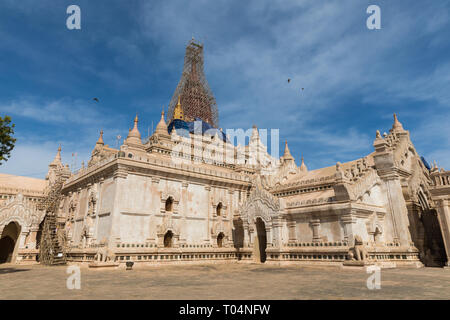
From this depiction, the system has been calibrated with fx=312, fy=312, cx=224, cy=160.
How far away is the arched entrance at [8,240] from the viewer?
30.8 meters

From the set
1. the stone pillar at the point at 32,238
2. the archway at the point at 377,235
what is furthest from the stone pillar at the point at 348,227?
the stone pillar at the point at 32,238

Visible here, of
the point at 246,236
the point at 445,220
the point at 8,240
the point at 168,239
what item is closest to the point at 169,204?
the point at 168,239

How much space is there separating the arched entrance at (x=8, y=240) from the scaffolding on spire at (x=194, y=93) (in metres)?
32.5

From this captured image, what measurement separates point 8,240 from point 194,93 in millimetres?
40383

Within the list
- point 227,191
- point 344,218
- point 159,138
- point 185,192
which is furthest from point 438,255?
point 159,138

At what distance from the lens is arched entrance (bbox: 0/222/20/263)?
30.8 meters

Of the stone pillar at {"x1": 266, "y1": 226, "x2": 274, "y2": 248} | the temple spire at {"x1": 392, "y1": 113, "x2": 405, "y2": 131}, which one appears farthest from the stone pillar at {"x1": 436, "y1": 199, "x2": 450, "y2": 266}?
the stone pillar at {"x1": 266, "y1": 226, "x2": 274, "y2": 248}

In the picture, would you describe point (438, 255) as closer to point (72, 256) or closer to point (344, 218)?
point (344, 218)

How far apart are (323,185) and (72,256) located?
70.2 ft

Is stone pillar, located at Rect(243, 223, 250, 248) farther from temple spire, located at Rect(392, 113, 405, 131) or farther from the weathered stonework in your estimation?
temple spire, located at Rect(392, 113, 405, 131)

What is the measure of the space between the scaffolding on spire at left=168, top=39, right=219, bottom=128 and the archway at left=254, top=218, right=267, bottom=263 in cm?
3563

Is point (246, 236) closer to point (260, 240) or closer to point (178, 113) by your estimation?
point (260, 240)

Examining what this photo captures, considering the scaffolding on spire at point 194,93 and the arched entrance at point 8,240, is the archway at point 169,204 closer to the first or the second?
the arched entrance at point 8,240

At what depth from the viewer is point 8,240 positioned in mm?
31578
